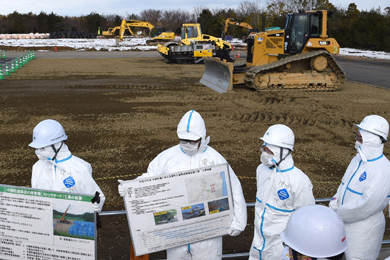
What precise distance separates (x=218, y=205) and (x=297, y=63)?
570 inches

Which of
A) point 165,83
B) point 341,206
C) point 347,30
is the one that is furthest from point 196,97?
point 347,30

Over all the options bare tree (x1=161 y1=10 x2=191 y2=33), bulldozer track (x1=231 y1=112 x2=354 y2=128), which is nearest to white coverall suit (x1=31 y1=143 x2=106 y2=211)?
bulldozer track (x1=231 y1=112 x2=354 y2=128)

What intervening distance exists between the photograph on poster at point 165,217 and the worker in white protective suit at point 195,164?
38 cm

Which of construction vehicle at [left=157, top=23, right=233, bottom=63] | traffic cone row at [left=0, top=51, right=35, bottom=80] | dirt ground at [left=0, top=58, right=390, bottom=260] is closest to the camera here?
dirt ground at [left=0, top=58, right=390, bottom=260]

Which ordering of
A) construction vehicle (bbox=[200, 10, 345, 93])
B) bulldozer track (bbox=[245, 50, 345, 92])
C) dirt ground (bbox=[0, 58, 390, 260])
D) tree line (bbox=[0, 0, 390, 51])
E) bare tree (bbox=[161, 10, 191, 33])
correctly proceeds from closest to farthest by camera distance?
dirt ground (bbox=[0, 58, 390, 260])
bulldozer track (bbox=[245, 50, 345, 92])
construction vehicle (bbox=[200, 10, 345, 93])
tree line (bbox=[0, 0, 390, 51])
bare tree (bbox=[161, 10, 191, 33])

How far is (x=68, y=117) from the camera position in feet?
38.9

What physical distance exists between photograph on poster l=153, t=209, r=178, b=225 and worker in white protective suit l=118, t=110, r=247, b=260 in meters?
0.38

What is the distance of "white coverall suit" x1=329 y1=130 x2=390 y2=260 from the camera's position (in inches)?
143

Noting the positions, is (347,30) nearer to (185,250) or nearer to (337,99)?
(337,99)


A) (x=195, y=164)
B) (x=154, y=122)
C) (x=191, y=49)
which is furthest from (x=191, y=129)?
(x=191, y=49)

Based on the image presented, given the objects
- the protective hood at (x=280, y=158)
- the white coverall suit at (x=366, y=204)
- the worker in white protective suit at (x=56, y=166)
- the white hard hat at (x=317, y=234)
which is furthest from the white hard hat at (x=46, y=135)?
the white coverall suit at (x=366, y=204)

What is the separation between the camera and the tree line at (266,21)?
144 feet

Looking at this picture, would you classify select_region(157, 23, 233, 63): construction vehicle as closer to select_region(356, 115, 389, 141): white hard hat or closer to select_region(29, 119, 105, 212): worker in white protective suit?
select_region(356, 115, 389, 141): white hard hat

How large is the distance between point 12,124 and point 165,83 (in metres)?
8.73
